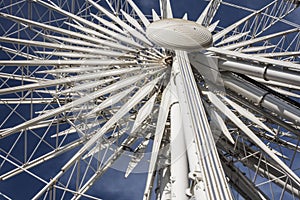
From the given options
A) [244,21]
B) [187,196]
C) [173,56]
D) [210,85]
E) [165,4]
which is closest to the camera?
[187,196]

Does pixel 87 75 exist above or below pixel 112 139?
above

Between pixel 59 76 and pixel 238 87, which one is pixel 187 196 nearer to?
pixel 238 87

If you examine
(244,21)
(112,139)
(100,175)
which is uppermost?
(244,21)

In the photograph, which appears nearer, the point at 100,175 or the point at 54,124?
the point at 100,175

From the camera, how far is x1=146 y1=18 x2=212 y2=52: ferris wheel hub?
14.2 m

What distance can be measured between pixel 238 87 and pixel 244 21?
27.4 ft

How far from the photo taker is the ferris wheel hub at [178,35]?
1419 cm

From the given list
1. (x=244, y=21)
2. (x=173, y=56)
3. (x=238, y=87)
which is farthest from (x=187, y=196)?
(x=244, y=21)

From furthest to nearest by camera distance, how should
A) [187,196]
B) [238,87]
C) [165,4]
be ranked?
[165,4] → [238,87] → [187,196]

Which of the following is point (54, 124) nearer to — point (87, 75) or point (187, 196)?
point (87, 75)

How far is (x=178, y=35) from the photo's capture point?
1432cm

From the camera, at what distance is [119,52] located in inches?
640

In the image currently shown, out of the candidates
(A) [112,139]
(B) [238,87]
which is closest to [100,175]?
(A) [112,139]

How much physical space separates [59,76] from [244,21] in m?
9.53
